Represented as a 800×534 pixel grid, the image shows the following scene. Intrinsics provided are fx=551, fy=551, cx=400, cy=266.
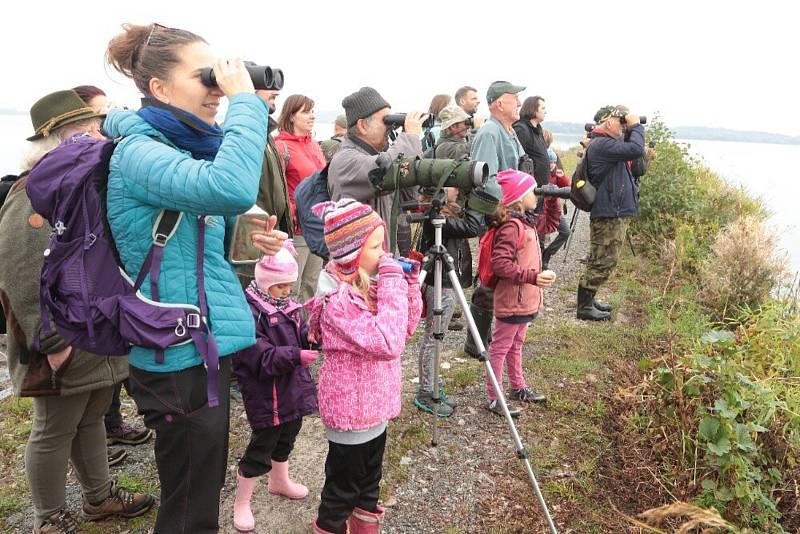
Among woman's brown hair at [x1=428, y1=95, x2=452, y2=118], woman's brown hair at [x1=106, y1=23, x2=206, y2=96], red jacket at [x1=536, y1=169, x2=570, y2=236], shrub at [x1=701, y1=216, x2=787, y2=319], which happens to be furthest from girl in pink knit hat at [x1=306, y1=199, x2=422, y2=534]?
shrub at [x1=701, y1=216, x2=787, y2=319]

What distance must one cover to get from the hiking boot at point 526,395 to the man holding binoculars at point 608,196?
194cm

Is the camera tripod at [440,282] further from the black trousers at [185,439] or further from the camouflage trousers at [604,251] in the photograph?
the camouflage trousers at [604,251]

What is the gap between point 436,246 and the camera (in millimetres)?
2832

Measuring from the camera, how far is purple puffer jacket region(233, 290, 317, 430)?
7.84 ft

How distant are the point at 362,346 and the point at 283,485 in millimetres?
1227

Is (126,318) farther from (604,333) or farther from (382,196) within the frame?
(604,333)

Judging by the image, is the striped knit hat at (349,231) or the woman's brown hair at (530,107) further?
the woman's brown hair at (530,107)

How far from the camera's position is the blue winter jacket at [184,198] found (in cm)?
Result: 149

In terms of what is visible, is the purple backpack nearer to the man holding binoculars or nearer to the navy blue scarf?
the navy blue scarf

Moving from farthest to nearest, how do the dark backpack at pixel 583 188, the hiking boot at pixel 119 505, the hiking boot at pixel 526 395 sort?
the dark backpack at pixel 583 188, the hiking boot at pixel 526 395, the hiking boot at pixel 119 505

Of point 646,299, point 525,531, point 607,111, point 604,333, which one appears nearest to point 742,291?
point 646,299

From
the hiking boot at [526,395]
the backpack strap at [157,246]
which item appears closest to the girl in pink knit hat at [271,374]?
the backpack strap at [157,246]

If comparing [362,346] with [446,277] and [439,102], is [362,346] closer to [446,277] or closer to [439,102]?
[446,277]

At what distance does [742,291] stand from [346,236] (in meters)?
4.79
